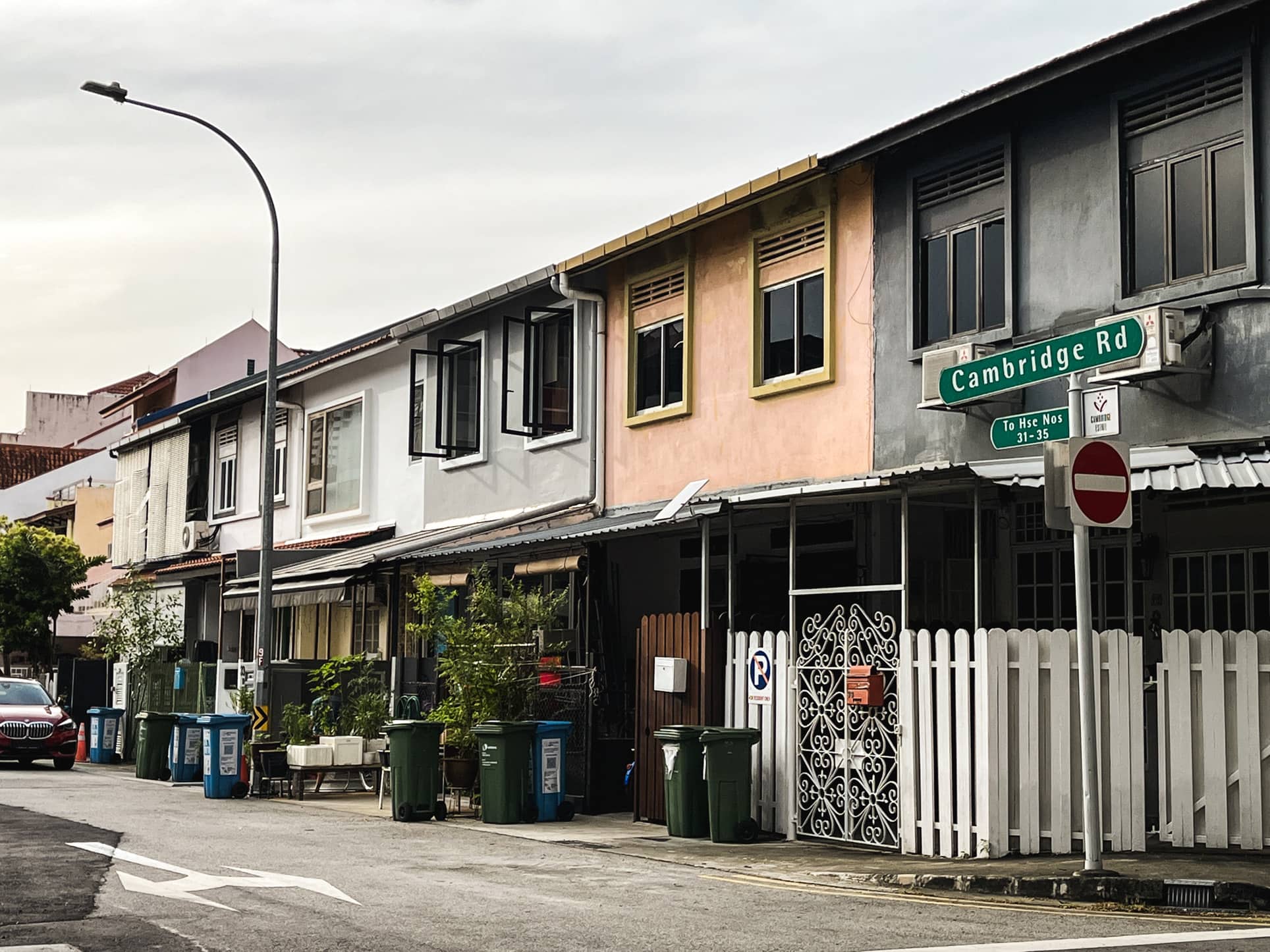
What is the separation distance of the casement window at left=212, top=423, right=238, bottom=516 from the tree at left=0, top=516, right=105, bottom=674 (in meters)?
11.2

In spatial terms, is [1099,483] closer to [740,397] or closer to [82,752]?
[740,397]

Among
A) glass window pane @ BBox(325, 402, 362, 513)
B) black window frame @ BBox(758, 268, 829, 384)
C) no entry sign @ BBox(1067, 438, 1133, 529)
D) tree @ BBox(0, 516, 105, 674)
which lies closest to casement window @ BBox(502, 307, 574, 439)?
black window frame @ BBox(758, 268, 829, 384)

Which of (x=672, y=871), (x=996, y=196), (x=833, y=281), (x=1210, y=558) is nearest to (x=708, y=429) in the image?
(x=833, y=281)

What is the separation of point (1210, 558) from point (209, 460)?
77.9ft

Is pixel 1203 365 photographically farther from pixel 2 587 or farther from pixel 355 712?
pixel 2 587

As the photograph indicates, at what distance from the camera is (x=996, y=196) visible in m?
15.0

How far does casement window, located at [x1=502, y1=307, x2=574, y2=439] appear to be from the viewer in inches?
851

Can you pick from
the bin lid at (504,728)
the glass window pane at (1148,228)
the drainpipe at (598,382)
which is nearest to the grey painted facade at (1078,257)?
the glass window pane at (1148,228)

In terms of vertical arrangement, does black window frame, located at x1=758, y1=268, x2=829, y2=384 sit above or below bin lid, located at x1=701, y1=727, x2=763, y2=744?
above

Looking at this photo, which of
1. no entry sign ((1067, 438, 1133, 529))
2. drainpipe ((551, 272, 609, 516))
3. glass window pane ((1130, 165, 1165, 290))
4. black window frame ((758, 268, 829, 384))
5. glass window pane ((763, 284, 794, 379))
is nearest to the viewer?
no entry sign ((1067, 438, 1133, 529))

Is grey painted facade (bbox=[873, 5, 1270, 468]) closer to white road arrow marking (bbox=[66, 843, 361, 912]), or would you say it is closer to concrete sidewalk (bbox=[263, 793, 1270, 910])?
concrete sidewalk (bbox=[263, 793, 1270, 910])

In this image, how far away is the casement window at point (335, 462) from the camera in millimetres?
27375

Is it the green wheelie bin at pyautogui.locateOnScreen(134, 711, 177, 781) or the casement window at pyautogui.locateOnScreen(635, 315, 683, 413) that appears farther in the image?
the green wheelie bin at pyautogui.locateOnScreen(134, 711, 177, 781)

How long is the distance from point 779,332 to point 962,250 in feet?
9.64
